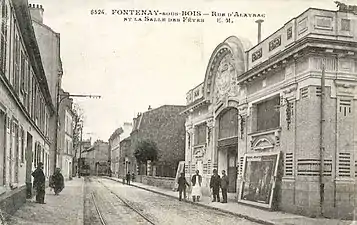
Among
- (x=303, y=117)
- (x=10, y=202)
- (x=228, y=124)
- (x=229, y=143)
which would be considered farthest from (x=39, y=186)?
(x=228, y=124)

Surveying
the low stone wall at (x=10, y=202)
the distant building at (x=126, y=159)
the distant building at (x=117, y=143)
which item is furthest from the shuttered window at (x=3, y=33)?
the distant building at (x=117, y=143)

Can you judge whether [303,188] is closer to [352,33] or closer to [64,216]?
[352,33]

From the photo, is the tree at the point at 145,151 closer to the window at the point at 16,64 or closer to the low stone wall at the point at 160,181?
the low stone wall at the point at 160,181

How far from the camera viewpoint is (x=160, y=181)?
127 ft

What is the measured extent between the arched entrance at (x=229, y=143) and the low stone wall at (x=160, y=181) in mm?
9258

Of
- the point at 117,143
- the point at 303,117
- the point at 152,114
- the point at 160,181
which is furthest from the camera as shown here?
the point at 117,143

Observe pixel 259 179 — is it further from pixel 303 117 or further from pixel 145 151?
pixel 145 151

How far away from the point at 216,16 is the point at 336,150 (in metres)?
7.15

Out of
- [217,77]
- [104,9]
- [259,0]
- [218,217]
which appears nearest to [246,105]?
[217,77]

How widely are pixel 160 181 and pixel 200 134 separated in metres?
10.4

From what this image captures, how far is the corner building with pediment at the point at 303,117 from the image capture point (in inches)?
612

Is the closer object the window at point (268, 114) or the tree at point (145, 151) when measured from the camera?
the window at point (268, 114)

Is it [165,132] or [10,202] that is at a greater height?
[165,132]

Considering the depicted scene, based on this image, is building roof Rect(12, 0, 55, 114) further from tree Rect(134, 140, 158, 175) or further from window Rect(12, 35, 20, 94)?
tree Rect(134, 140, 158, 175)
